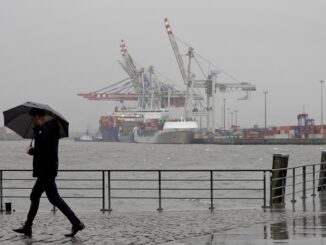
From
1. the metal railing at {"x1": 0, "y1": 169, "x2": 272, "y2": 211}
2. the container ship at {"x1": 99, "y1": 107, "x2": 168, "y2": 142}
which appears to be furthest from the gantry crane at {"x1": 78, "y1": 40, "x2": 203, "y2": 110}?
the metal railing at {"x1": 0, "y1": 169, "x2": 272, "y2": 211}

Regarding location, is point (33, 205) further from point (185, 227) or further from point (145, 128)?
point (145, 128)

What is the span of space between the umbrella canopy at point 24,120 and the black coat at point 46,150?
1.13 ft

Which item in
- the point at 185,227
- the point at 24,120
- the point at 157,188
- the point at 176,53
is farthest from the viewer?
the point at 176,53

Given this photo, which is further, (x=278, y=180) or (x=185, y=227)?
(x=278, y=180)

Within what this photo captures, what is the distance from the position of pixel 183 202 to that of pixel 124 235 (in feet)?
42.4

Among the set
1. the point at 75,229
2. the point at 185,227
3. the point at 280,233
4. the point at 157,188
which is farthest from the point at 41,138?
the point at 157,188

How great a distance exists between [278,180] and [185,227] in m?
4.08

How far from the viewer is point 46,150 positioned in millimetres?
7789

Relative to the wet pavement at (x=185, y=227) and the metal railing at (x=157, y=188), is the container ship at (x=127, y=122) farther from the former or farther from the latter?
the wet pavement at (x=185, y=227)

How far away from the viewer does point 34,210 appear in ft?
26.9

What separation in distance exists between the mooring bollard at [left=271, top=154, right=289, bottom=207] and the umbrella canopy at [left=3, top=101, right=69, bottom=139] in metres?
4.67

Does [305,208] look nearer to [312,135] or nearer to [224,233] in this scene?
[224,233]

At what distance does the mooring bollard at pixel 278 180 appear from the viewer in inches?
484

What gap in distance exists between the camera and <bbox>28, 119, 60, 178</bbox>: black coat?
777cm
